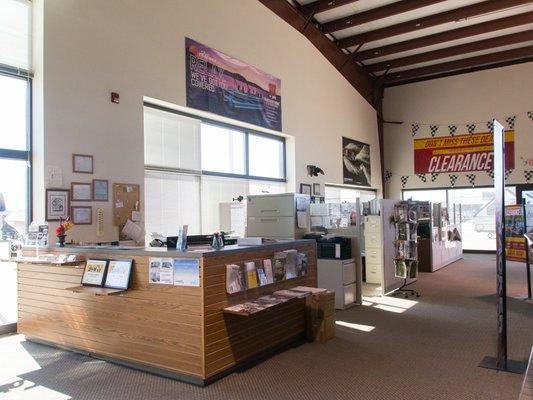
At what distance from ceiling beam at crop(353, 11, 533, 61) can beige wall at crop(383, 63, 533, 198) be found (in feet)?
8.13

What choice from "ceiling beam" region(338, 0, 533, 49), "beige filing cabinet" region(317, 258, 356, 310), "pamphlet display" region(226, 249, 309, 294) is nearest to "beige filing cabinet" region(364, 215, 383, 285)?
"beige filing cabinet" region(317, 258, 356, 310)

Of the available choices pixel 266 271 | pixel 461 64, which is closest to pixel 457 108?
pixel 461 64

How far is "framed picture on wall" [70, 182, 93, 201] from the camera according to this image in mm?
5273

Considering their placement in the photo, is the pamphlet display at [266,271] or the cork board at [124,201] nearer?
the pamphlet display at [266,271]

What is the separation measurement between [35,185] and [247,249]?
2954 mm

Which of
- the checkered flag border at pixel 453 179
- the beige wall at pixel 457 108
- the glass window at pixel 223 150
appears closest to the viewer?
the glass window at pixel 223 150

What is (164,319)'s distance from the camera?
352cm

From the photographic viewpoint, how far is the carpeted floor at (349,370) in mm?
3236

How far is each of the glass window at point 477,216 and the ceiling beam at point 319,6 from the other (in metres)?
6.94

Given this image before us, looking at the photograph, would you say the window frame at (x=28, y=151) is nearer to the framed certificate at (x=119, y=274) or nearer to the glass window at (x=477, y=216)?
the framed certificate at (x=119, y=274)

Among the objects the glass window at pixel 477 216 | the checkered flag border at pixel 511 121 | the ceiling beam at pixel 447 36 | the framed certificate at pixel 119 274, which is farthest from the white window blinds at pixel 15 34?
the checkered flag border at pixel 511 121

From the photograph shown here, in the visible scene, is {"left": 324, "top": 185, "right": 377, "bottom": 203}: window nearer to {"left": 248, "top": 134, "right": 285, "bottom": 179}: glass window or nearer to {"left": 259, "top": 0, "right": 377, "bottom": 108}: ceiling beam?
{"left": 248, "top": 134, "right": 285, "bottom": 179}: glass window

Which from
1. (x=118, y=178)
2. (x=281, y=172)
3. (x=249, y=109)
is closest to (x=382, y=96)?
(x=281, y=172)

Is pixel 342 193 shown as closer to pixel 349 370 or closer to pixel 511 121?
pixel 511 121
